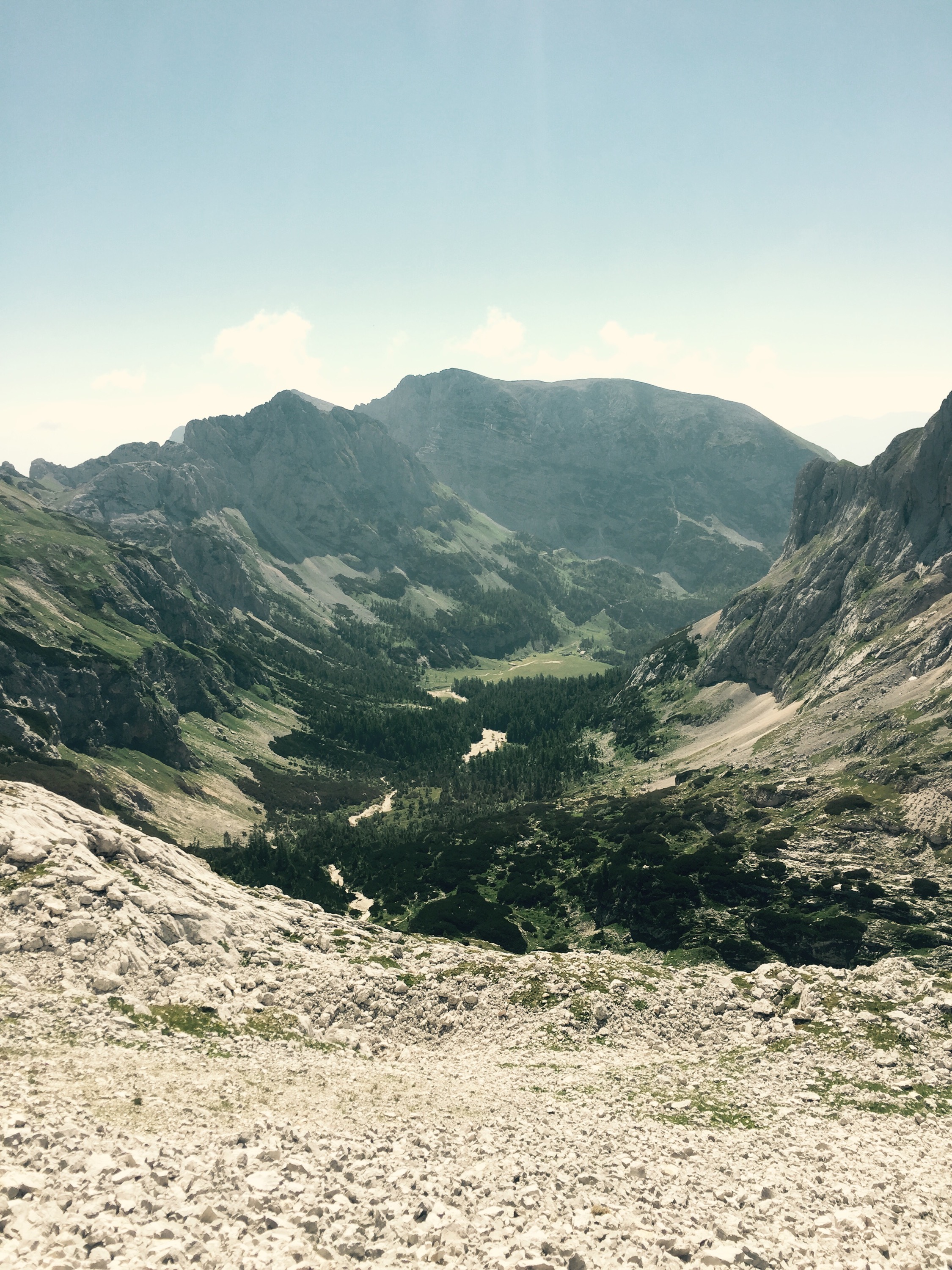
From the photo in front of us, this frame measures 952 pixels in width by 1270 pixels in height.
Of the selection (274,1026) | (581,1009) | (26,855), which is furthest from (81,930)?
(581,1009)

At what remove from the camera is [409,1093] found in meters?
39.1

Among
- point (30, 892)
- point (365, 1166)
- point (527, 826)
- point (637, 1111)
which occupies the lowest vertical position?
point (527, 826)

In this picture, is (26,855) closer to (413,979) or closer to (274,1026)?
(274,1026)

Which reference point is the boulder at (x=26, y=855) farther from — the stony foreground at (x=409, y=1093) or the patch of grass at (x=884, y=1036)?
the patch of grass at (x=884, y=1036)

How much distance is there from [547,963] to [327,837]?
128013 mm

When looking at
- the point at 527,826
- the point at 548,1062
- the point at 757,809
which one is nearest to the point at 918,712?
the point at 757,809

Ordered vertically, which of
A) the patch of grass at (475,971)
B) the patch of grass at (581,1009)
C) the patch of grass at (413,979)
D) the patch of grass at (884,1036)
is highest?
the patch of grass at (884,1036)

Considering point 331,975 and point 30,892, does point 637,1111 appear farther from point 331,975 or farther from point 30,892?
point 30,892

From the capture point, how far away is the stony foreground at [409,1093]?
81.5 ft

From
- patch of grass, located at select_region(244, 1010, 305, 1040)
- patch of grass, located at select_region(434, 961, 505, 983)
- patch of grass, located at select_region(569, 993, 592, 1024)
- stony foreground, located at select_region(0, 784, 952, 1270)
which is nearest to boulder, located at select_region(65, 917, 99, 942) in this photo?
stony foreground, located at select_region(0, 784, 952, 1270)

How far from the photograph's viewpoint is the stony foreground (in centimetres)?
2483

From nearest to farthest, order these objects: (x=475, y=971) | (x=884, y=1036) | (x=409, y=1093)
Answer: (x=409, y=1093)
(x=884, y=1036)
(x=475, y=971)

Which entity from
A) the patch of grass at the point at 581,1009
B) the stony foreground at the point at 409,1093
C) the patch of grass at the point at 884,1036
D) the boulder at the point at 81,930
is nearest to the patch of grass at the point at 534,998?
the stony foreground at the point at 409,1093

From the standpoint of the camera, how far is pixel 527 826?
159 metres
